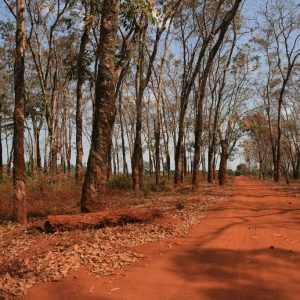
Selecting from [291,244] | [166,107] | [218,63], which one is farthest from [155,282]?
[166,107]

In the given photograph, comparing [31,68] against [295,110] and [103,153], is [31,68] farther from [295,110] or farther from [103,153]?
[295,110]

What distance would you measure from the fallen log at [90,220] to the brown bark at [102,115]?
71 cm

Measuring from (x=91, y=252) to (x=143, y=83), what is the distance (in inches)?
573

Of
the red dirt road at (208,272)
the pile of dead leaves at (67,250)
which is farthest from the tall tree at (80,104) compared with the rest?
the red dirt road at (208,272)

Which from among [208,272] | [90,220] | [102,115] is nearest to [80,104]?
[102,115]

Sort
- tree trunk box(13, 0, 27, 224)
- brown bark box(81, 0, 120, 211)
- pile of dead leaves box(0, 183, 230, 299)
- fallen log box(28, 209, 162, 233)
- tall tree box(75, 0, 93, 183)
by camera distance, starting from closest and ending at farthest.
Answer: pile of dead leaves box(0, 183, 230, 299), fallen log box(28, 209, 162, 233), brown bark box(81, 0, 120, 211), tree trunk box(13, 0, 27, 224), tall tree box(75, 0, 93, 183)

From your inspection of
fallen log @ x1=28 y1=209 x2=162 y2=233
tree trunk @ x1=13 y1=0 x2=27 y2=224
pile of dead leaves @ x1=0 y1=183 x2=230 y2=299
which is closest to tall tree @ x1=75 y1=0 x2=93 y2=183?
tree trunk @ x1=13 y1=0 x2=27 y2=224

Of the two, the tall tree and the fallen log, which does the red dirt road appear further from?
the tall tree

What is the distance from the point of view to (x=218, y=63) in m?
31.8

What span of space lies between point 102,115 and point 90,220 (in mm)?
2458

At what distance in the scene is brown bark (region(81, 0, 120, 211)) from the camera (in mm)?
9477

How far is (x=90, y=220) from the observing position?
8.62 m

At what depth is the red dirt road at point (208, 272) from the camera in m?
4.98

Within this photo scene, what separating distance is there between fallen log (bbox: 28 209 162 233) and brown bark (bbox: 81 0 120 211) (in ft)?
2.32
